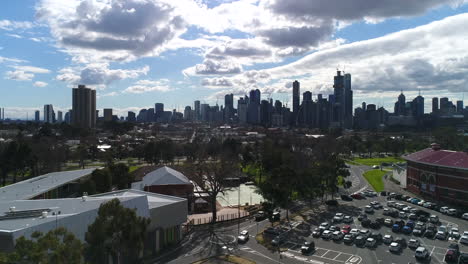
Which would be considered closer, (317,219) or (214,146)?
(317,219)

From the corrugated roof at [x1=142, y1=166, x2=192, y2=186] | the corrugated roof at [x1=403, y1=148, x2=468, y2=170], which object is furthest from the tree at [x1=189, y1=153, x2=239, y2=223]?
the corrugated roof at [x1=403, y1=148, x2=468, y2=170]

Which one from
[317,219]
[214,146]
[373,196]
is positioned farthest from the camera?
[214,146]

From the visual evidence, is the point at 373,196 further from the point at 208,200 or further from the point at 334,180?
the point at 208,200

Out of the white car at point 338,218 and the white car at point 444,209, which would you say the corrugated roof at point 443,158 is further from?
the white car at point 338,218

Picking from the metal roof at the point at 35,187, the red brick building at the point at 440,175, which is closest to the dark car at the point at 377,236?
the red brick building at the point at 440,175

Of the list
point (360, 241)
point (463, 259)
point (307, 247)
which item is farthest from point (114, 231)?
point (463, 259)

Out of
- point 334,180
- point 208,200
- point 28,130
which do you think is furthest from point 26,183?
point 28,130

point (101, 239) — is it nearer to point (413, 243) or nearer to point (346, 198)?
point (413, 243)

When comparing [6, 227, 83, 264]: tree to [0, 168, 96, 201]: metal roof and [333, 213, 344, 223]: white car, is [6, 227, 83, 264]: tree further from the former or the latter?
[333, 213, 344, 223]: white car
